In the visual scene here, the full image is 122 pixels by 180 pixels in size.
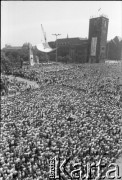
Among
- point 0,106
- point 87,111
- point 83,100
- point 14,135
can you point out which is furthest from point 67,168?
point 0,106

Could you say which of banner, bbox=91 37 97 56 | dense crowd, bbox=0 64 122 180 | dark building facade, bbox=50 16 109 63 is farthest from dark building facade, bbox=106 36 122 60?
dense crowd, bbox=0 64 122 180

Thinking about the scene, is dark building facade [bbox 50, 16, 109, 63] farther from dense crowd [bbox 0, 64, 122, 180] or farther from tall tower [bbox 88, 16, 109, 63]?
dense crowd [bbox 0, 64, 122, 180]

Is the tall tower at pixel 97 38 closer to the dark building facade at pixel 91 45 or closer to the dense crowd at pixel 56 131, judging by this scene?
the dark building facade at pixel 91 45

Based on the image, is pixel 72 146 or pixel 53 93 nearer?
pixel 72 146

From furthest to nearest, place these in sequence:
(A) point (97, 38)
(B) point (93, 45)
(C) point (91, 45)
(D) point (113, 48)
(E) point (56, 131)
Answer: (D) point (113, 48), (C) point (91, 45), (B) point (93, 45), (A) point (97, 38), (E) point (56, 131)

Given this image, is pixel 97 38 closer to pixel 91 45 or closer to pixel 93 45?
pixel 93 45

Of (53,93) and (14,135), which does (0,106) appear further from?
(14,135)

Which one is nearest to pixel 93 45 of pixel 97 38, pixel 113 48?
pixel 97 38
